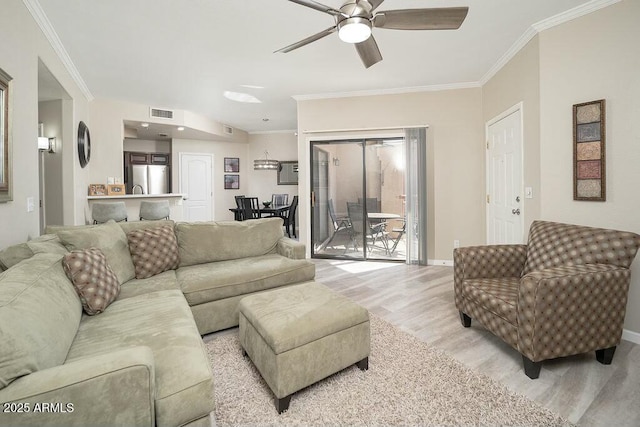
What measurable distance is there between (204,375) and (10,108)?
2.38m

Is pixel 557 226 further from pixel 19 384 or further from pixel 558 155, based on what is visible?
pixel 19 384

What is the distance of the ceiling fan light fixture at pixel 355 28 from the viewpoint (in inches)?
75.9

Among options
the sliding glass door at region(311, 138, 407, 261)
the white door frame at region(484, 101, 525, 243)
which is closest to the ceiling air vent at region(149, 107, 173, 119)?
the sliding glass door at region(311, 138, 407, 261)

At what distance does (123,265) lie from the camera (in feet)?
7.68

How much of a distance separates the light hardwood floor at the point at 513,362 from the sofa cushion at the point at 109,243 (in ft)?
7.01

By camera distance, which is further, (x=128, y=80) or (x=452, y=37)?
(x=128, y=80)

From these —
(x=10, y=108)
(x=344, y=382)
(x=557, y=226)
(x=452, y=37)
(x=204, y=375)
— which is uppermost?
(x=452, y=37)

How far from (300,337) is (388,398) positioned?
587 mm

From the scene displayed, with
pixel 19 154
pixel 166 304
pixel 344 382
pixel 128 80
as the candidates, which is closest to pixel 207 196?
pixel 128 80

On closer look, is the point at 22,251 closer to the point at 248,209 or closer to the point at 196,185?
the point at 248,209

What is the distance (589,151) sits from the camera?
8.23ft

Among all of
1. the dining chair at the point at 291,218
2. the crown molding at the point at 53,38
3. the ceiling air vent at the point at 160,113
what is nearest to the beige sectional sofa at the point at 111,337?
the crown molding at the point at 53,38

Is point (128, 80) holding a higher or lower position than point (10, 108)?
higher

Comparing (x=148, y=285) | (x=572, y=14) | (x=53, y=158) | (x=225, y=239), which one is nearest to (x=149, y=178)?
Result: (x=53, y=158)
